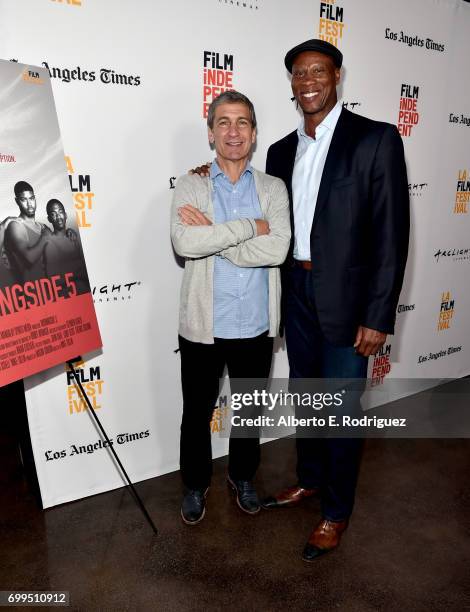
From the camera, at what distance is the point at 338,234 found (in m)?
1.92

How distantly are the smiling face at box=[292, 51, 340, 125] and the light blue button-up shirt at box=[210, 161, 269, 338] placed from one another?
14.6 inches

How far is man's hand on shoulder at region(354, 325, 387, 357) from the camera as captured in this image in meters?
1.96

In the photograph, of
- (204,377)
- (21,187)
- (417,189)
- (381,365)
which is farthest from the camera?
(381,365)

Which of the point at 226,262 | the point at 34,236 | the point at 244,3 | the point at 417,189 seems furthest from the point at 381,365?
the point at 34,236

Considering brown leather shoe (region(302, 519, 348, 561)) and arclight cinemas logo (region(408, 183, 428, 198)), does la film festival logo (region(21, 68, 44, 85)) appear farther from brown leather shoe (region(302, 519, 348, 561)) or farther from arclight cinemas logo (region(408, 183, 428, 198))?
arclight cinemas logo (region(408, 183, 428, 198))

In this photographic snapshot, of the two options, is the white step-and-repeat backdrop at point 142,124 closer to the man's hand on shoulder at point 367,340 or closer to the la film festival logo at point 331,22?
the la film festival logo at point 331,22

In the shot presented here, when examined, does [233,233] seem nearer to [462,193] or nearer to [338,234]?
[338,234]

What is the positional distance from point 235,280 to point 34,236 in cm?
77

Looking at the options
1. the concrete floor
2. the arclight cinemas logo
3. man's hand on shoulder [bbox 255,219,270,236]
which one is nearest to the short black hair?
man's hand on shoulder [bbox 255,219,270,236]

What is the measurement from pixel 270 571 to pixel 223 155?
5.43 ft

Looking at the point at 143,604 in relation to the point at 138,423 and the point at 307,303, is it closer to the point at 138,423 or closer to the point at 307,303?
the point at 138,423

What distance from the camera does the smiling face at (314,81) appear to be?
192 cm

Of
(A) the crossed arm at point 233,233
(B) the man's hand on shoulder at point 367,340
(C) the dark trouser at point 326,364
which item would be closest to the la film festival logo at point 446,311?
(C) the dark trouser at point 326,364

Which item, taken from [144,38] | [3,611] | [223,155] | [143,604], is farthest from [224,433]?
[144,38]
